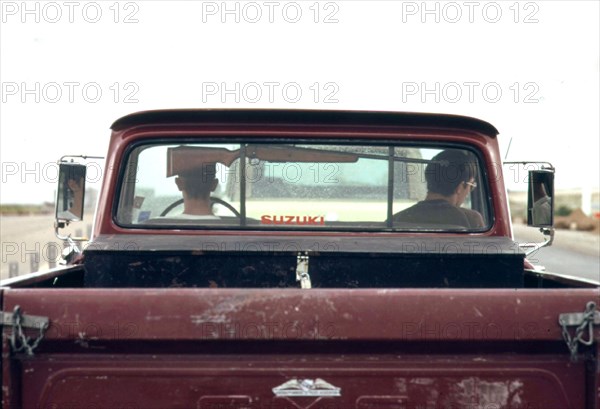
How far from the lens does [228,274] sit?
3.91 m

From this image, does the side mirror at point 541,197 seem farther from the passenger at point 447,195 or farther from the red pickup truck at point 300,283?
the passenger at point 447,195

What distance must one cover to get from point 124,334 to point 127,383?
0.17 m

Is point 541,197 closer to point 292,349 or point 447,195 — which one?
point 447,195

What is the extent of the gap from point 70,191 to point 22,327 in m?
2.09

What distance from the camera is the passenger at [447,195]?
453 cm

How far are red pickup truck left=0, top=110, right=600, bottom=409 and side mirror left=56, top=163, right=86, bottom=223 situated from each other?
0.01m

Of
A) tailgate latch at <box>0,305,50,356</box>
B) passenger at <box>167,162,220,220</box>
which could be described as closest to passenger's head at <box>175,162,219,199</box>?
passenger at <box>167,162,220,220</box>

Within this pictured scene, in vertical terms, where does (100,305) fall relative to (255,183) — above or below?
below

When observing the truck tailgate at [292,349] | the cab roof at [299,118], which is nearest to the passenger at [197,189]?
the cab roof at [299,118]

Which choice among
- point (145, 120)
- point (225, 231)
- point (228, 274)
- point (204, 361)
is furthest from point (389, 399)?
point (145, 120)

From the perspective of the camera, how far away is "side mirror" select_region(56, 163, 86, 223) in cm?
460

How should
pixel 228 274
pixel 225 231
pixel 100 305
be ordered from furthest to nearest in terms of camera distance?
pixel 225 231
pixel 228 274
pixel 100 305

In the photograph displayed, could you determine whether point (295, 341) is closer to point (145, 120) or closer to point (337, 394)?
point (337, 394)

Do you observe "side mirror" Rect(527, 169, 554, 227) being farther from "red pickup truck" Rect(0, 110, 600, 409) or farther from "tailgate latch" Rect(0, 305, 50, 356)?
"tailgate latch" Rect(0, 305, 50, 356)
